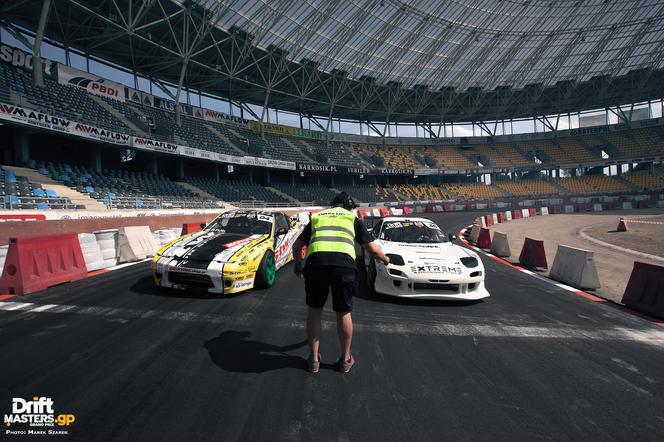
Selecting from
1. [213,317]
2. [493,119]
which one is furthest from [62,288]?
[493,119]

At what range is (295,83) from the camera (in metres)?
36.0

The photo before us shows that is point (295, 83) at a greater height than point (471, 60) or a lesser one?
lesser

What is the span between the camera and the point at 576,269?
618cm

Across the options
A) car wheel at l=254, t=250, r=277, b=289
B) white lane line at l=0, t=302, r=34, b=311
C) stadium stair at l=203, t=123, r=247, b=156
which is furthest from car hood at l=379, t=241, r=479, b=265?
stadium stair at l=203, t=123, r=247, b=156

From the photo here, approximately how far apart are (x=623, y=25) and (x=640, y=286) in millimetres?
50431

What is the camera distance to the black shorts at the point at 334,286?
2.76m

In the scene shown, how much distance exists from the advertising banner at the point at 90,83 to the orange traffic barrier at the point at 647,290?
107 feet

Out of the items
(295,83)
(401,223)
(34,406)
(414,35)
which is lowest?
(34,406)

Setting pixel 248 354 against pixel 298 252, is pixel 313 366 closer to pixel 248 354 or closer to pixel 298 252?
pixel 248 354

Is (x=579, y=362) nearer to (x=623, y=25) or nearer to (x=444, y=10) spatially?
(x=444, y=10)

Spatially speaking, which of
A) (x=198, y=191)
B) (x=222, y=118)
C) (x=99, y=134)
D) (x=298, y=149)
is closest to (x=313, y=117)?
(x=298, y=149)

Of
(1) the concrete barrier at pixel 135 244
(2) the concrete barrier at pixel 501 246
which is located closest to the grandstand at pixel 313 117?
(1) the concrete barrier at pixel 135 244

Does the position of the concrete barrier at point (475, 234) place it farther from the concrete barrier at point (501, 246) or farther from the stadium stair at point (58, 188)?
the stadium stair at point (58, 188)

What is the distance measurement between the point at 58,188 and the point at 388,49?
112 feet
